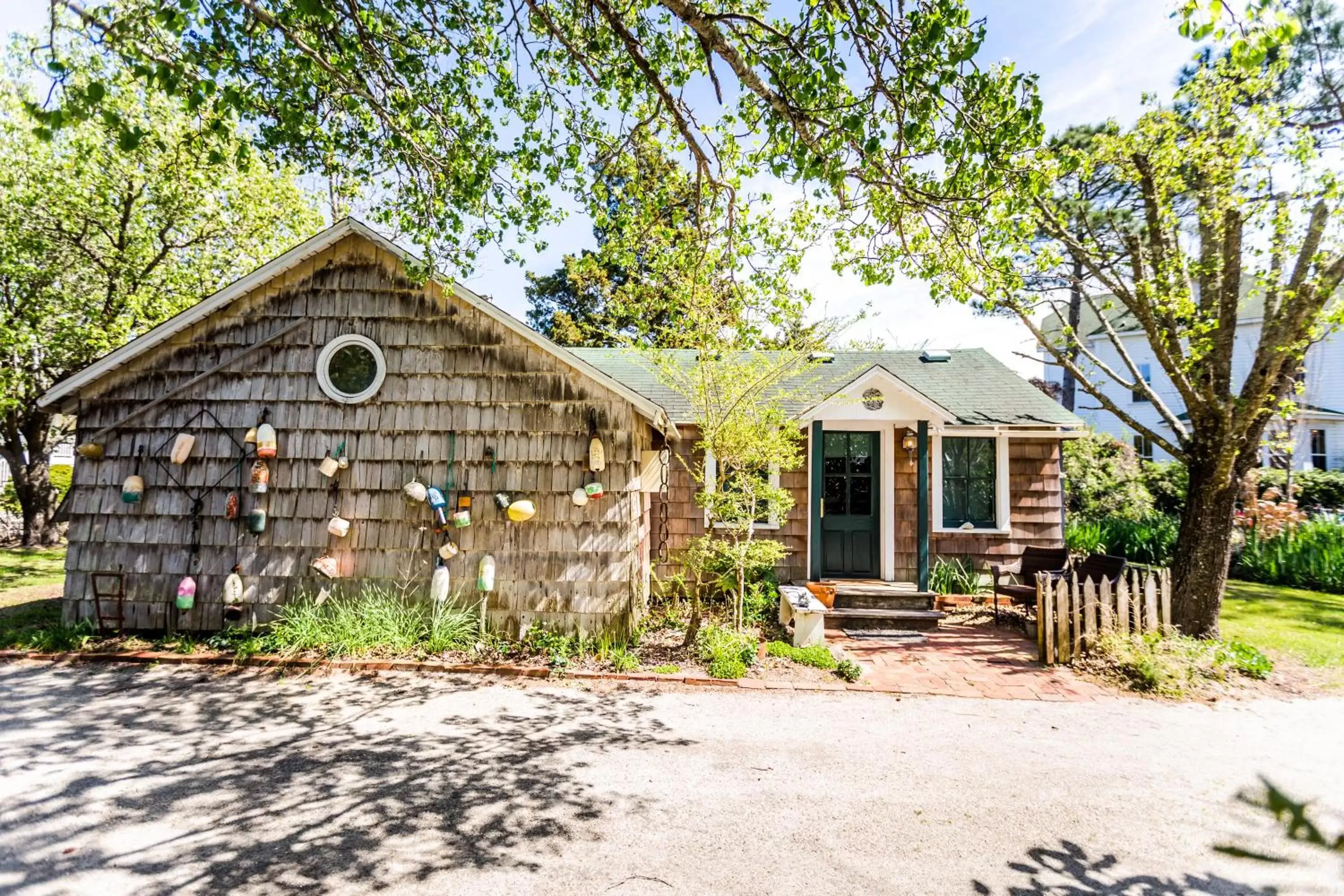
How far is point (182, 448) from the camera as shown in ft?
24.6

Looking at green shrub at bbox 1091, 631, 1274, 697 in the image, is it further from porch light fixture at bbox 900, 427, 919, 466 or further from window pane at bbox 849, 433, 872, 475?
window pane at bbox 849, 433, 872, 475

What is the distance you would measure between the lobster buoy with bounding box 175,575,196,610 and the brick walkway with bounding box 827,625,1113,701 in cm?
772

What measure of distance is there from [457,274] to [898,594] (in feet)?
23.9

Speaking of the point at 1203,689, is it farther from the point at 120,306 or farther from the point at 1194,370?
the point at 120,306

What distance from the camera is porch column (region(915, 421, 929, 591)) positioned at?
949 centimetres

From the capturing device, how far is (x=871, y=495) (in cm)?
1041

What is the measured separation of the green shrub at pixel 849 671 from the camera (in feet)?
22.3

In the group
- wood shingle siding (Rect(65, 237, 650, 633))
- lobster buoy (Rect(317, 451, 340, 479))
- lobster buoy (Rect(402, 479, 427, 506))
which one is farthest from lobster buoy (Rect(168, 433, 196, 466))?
lobster buoy (Rect(402, 479, 427, 506))

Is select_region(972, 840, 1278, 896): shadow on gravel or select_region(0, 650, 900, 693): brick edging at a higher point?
select_region(0, 650, 900, 693): brick edging

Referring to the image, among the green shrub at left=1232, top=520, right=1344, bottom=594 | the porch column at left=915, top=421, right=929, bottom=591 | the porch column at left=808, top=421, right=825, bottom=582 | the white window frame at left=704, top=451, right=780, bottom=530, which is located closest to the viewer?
the white window frame at left=704, top=451, right=780, bottom=530

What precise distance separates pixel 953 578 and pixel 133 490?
37.5ft

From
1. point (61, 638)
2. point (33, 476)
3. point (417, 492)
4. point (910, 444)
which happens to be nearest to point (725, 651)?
point (417, 492)

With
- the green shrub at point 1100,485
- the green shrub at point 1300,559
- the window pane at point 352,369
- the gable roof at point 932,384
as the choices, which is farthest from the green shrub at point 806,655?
the green shrub at point 1100,485

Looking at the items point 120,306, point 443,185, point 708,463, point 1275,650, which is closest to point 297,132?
point 443,185
